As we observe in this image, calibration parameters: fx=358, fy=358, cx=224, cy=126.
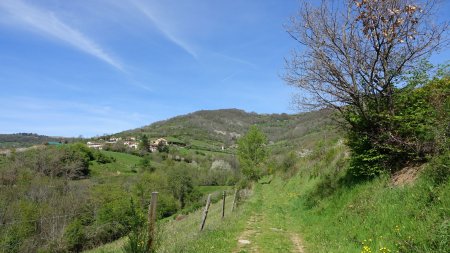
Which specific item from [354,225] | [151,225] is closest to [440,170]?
[354,225]

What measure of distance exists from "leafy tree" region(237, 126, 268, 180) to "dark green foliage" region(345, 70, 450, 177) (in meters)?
31.8

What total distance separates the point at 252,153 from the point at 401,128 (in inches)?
1395

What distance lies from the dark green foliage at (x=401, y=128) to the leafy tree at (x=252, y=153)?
1250 inches

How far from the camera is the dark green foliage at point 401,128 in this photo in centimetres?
1090

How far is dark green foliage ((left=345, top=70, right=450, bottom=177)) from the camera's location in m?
10.9

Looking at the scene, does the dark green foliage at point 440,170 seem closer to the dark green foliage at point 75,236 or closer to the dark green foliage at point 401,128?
the dark green foliage at point 401,128

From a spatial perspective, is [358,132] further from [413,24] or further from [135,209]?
[135,209]

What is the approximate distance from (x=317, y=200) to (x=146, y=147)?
132m

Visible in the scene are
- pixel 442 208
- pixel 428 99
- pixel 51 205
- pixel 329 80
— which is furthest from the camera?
pixel 51 205

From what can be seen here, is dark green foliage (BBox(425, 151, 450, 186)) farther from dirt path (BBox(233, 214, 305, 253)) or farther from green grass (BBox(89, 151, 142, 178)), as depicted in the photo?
green grass (BBox(89, 151, 142, 178))

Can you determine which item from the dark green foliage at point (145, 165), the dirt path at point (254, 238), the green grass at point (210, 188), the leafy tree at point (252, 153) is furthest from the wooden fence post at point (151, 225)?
the dark green foliage at point (145, 165)

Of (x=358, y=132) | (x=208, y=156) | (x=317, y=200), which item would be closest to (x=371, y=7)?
(x=358, y=132)

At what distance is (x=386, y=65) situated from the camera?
40.8ft

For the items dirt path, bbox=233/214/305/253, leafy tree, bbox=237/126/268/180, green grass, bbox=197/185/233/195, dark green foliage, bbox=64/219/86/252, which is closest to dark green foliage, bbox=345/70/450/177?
dirt path, bbox=233/214/305/253
